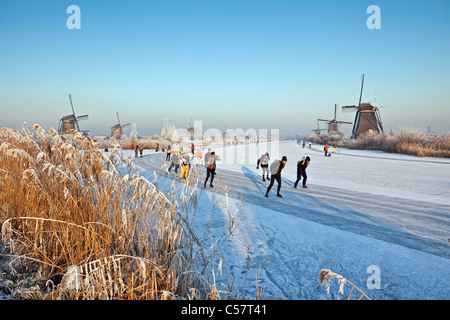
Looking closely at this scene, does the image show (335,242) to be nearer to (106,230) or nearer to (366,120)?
(106,230)

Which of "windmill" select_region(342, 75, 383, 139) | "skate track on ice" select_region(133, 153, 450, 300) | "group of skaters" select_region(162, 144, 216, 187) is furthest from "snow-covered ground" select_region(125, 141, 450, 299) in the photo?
"windmill" select_region(342, 75, 383, 139)

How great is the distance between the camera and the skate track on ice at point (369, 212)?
5.08 m

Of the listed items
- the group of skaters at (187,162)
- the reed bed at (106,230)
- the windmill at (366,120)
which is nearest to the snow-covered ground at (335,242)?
the reed bed at (106,230)

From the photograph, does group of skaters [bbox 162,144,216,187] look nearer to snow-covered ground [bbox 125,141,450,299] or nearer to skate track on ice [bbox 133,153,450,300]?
skate track on ice [bbox 133,153,450,300]

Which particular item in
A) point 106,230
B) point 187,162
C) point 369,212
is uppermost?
point 187,162

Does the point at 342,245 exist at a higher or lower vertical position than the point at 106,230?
lower

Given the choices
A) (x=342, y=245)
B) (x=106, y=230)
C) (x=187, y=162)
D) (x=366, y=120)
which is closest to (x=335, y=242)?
(x=342, y=245)

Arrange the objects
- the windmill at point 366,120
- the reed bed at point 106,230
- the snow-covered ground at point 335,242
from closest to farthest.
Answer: the reed bed at point 106,230 → the snow-covered ground at point 335,242 → the windmill at point 366,120

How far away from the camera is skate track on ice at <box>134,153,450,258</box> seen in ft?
16.7

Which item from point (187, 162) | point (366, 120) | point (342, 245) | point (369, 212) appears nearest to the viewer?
point (187, 162)

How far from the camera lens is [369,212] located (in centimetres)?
687

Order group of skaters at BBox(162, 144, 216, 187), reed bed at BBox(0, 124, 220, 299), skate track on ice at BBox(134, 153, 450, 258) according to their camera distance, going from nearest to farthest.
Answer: reed bed at BBox(0, 124, 220, 299)
group of skaters at BBox(162, 144, 216, 187)
skate track on ice at BBox(134, 153, 450, 258)

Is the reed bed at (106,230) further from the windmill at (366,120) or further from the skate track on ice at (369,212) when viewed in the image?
the windmill at (366,120)
